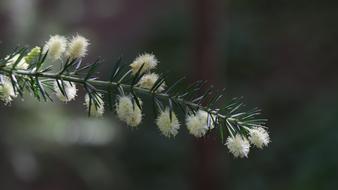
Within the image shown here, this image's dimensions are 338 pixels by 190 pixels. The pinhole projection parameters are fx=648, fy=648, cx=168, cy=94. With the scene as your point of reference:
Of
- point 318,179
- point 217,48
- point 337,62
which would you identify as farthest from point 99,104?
point 337,62

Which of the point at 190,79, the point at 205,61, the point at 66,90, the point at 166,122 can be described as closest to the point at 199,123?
the point at 166,122

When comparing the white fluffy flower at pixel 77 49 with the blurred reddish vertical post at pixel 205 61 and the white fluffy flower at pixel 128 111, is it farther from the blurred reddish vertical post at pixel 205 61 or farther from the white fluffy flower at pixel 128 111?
the blurred reddish vertical post at pixel 205 61

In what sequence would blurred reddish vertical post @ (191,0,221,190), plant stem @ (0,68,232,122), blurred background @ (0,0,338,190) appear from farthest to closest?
blurred reddish vertical post @ (191,0,221,190)
blurred background @ (0,0,338,190)
plant stem @ (0,68,232,122)

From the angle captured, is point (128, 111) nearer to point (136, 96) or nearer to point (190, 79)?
point (136, 96)

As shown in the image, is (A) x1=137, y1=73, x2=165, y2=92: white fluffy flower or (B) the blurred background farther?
(B) the blurred background

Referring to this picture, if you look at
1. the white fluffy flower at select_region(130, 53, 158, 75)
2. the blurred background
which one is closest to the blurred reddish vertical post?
the blurred background

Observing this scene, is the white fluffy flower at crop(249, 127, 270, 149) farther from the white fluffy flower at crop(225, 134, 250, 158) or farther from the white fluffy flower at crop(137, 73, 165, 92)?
the white fluffy flower at crop(137, 73, 165, 92)
